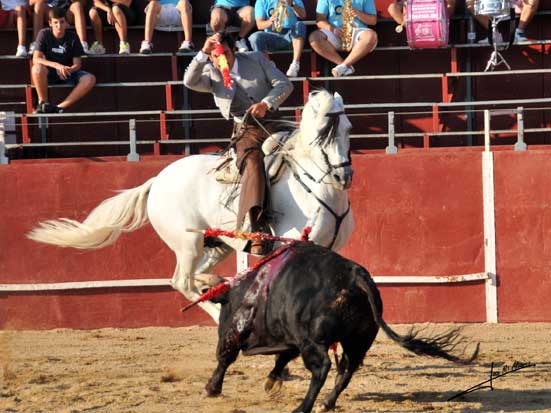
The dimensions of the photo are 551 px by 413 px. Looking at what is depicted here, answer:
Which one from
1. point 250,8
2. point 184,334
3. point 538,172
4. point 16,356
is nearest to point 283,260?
point 16,356

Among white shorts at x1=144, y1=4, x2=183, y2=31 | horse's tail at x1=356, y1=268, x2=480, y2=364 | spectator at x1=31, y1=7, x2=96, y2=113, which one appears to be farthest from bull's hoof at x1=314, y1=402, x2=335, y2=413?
white shorts at x1=144, y1=4, x2=183, y2=31

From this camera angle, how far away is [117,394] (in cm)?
776

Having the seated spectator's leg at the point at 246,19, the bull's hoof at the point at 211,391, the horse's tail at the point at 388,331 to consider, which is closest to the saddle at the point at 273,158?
the bull's hoof at the point at 211,391

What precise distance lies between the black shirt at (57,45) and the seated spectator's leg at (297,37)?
95.8 inches

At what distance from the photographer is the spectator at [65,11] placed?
13.4m

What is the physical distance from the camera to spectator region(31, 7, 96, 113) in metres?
12.7

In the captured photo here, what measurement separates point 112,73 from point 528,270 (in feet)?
18.7

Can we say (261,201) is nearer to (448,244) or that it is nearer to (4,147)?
(448,244)

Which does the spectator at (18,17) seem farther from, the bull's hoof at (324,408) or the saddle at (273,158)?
the bull's hoof at (324,408)

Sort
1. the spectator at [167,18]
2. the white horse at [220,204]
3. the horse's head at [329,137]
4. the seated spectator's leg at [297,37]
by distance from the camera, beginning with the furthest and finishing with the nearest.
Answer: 1. the spectator at [167,18]
2. the seated spectator's leg at [297,37]
3. the white horse at [220,204]
4. the horse's head at [329,137]

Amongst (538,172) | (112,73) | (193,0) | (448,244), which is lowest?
(448,244)

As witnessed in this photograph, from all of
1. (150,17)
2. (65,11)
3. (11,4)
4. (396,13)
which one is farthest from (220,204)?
(11,4)

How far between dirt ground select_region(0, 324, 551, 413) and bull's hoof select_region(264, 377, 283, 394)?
53 mm

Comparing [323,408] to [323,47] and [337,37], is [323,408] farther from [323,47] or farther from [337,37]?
[337,37]
